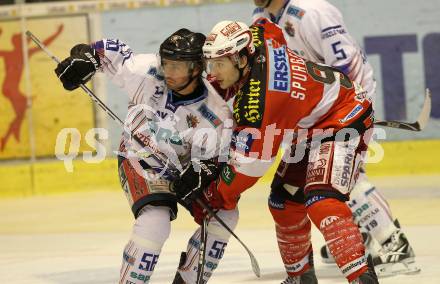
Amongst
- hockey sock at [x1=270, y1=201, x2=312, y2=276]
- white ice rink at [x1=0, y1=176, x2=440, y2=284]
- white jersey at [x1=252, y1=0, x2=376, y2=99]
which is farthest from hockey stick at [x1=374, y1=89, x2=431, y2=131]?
hockey sock at [x1=270, y1=201, x2=312, y2=276]

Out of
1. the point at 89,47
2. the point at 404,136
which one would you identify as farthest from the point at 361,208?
the point at 404,136

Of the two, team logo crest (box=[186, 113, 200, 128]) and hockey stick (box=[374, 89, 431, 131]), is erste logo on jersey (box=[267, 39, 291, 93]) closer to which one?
team logo crest (box=[186, 113, 200, 128])

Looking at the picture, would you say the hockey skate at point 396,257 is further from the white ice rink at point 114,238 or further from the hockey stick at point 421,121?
the hockey stick at point 421,121

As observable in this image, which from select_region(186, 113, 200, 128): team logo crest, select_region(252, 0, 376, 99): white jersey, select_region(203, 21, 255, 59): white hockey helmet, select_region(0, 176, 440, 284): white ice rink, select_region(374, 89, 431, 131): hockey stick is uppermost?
select_region(203, 21, 255, 59): white hockey helmet

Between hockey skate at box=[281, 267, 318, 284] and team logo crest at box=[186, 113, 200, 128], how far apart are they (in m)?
0.99

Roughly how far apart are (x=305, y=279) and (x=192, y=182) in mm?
923

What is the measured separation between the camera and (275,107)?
4.49 metres

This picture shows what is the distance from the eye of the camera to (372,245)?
6.12m

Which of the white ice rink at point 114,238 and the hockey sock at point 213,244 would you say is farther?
the white ice rink at point 114,238

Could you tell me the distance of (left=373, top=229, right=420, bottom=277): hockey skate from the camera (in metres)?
5.60

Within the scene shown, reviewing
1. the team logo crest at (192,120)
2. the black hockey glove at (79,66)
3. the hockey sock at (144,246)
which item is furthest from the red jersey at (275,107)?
the black hockey glove at (79,66)

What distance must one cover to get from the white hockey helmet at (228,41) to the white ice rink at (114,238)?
1.48 meters

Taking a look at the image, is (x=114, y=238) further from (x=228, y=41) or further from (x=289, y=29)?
(x=228, y=41)

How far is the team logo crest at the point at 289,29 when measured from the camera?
5.82m
